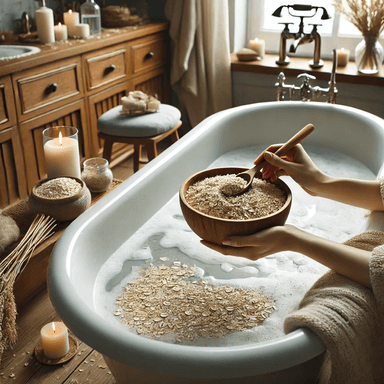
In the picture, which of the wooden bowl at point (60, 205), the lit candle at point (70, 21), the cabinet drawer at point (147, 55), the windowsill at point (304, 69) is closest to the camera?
the wooden bowl at point (60, 205)

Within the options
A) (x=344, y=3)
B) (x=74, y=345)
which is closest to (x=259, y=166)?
(x=74, y=345)

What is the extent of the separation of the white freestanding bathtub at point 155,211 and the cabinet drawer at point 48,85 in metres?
0.83

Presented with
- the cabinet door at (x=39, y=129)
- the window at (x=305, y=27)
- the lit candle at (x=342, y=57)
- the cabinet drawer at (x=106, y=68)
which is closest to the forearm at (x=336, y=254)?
the cabinet door at (x=39, y=129)

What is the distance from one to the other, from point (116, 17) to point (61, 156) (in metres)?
1.49

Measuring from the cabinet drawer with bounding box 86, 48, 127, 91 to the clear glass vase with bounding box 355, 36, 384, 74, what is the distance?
4.70 feet

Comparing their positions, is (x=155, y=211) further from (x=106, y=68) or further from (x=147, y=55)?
(x=147, y=55)

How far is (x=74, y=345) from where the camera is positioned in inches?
64.5

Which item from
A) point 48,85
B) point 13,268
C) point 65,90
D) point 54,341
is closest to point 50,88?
point 48,85

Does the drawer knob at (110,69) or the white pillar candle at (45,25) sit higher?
the white pillar candle at (45,25)

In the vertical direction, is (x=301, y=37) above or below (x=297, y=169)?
above

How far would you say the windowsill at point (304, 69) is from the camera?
2.88 meters

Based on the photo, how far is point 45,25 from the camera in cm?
251

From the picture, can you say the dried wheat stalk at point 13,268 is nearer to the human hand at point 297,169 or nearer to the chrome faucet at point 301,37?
the human hand at point 297,169

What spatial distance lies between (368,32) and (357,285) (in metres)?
2.13
